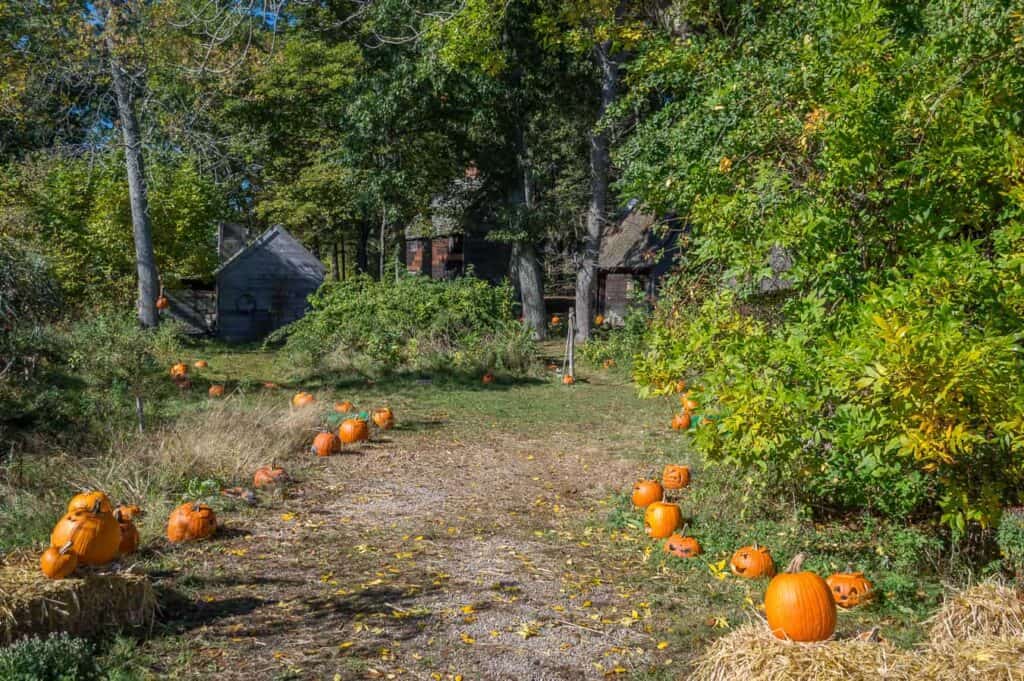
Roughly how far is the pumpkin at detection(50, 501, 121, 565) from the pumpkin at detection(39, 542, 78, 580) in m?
0.27

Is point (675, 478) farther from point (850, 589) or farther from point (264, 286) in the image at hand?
point (264, 286)

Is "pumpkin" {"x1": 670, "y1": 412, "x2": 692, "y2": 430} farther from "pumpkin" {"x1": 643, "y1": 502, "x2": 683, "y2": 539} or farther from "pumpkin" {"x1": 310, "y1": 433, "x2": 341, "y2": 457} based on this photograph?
"pumpkin" {"x1": 310, "y1": 433, "x2": 341, "y2": 457}

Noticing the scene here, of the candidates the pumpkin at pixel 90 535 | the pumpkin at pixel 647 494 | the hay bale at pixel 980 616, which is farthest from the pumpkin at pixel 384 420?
the hay bale at pixel 980 616

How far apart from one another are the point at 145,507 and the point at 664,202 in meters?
5.58

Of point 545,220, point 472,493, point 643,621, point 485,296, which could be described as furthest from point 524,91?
point 643,621

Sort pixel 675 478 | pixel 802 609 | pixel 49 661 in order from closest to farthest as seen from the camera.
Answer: pixel 49 661, pixel 802 609, pixel 675 478

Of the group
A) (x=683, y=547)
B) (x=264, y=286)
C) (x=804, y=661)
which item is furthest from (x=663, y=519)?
(x=264, y=286)

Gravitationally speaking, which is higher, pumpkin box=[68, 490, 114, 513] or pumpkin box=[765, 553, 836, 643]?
pumpkin box=[68, 490, 114, 513]

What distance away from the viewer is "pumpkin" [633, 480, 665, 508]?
718 centimetres

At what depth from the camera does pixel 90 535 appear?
4.93 meters

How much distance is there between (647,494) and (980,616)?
11.6ft

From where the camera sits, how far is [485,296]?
678 inches

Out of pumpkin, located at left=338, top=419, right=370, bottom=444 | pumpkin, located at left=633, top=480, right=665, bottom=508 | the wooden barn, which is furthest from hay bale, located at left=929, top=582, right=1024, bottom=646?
the wooden barn

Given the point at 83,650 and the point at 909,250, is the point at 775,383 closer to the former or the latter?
the point at 909,250
